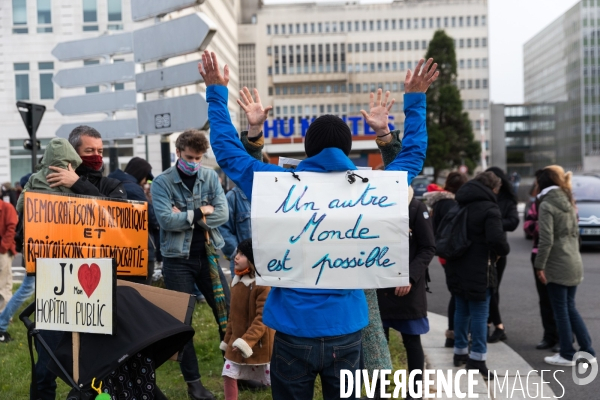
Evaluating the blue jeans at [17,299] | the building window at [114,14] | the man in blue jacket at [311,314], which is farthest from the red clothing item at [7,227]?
the building window at [114,14]

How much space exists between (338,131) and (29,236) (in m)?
2.06

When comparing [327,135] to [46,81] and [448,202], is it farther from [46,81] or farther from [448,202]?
[46,81]

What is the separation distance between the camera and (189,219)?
5.55 meters

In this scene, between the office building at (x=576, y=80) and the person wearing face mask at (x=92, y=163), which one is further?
the office building at (x=576, y=80)

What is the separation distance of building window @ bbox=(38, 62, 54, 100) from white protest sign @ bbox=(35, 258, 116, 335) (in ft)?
139

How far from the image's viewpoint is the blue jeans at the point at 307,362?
3.25 metres

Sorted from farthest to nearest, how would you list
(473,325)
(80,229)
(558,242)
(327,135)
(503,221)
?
(503,221)
(558,242)
(473,325)
(80,229)
(327,135)

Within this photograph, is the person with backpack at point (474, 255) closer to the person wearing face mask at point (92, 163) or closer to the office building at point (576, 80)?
the person wearing face mask at point (92, 163)

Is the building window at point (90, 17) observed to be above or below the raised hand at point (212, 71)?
above

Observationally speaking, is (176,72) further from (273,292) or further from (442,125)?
(442,125)

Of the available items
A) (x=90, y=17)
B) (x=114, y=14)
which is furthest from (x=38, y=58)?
(x=114, y=14)

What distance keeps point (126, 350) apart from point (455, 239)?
377 centimetres

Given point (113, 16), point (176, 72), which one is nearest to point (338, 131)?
point (176, 72)

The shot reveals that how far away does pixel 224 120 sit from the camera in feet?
11.9
